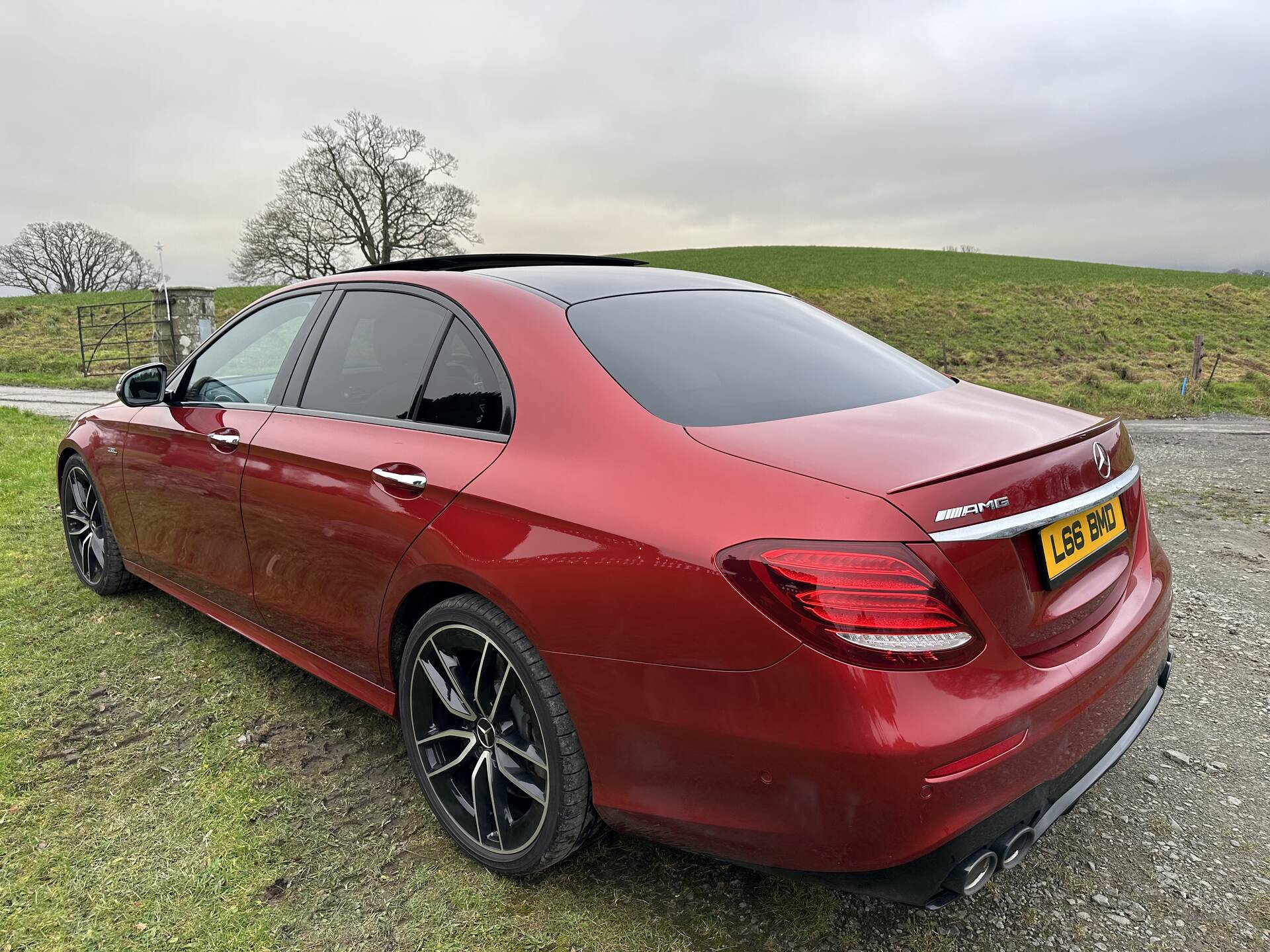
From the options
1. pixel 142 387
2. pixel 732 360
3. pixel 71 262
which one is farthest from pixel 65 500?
pixel 71 262

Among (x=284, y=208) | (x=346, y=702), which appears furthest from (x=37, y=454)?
(x=284, y=208)

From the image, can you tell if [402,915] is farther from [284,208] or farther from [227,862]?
[284,208]

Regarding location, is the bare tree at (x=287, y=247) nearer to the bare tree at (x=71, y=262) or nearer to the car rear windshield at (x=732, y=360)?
the bare tree at (x=71, y=262)

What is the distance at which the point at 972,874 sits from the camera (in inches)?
65.4

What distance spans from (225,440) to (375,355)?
0.76 m

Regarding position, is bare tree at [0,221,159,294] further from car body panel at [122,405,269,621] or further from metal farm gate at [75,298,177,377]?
car body panel at [122,405,269,621]

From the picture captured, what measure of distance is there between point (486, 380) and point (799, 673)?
1.17 meters

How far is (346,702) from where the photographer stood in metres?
3.21

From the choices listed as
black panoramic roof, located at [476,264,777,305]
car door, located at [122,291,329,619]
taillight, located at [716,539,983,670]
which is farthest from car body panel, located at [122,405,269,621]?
taillight, located at [716,539,983,670]

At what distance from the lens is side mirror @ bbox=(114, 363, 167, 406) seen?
3604mm

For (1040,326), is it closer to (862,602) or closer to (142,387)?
(142,387)

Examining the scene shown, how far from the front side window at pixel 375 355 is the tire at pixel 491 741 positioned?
70cm

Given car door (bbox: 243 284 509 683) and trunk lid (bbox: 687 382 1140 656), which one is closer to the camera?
trunk lid (bbox: 687 382 1140 656)

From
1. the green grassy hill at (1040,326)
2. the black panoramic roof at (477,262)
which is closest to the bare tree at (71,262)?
the green grassy hill at (1040,326)
